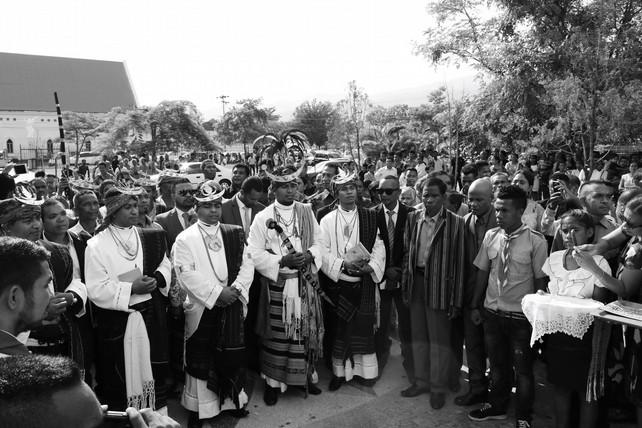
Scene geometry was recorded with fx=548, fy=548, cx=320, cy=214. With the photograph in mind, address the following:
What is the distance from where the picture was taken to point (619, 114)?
12.4 m

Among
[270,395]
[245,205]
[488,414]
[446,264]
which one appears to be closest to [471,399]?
[488,414]

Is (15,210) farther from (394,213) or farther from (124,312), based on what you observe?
(394,213)

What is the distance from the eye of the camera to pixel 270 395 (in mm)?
4867

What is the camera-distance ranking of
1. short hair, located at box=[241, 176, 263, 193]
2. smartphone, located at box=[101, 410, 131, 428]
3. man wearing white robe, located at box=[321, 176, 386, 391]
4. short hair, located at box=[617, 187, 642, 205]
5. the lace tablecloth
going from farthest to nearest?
short hair, located at box=[241, 176, 263, 193]
man wearing white robe, located at box=[321, 176, 386, 391]
short hair, located at box=[617, 187, 642, 205]
the lace tablecloth
smartphone, located at box=[101, 410, 131, 428]

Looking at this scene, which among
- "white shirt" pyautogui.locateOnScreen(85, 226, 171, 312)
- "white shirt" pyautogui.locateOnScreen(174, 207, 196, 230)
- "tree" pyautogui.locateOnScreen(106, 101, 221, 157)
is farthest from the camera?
"tree" pyautogui.locateOnScreen(106, 101, 221, 157)

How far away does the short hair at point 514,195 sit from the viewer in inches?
166

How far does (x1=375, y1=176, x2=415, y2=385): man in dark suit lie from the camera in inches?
207

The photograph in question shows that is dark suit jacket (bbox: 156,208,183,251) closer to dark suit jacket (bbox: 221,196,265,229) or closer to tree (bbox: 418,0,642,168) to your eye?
dark suit jacket (bbox: 221,196,265,229)

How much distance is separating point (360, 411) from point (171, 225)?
8.72ft

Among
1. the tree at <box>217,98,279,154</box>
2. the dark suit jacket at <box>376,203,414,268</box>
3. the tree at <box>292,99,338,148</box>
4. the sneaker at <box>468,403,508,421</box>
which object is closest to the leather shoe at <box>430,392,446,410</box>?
the sneaker at <box>468,403,508,421</box>

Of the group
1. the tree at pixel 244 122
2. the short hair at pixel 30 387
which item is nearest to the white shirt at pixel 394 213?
the short hair at pixel 30 387

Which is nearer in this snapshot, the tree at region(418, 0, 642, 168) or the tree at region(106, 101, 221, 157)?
the tree at region(418, 0, 642, 168)

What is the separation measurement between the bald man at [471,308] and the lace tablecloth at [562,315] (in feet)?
3.32

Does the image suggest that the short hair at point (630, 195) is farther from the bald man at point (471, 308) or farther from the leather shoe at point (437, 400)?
the leather shoe at point (437, 400)
